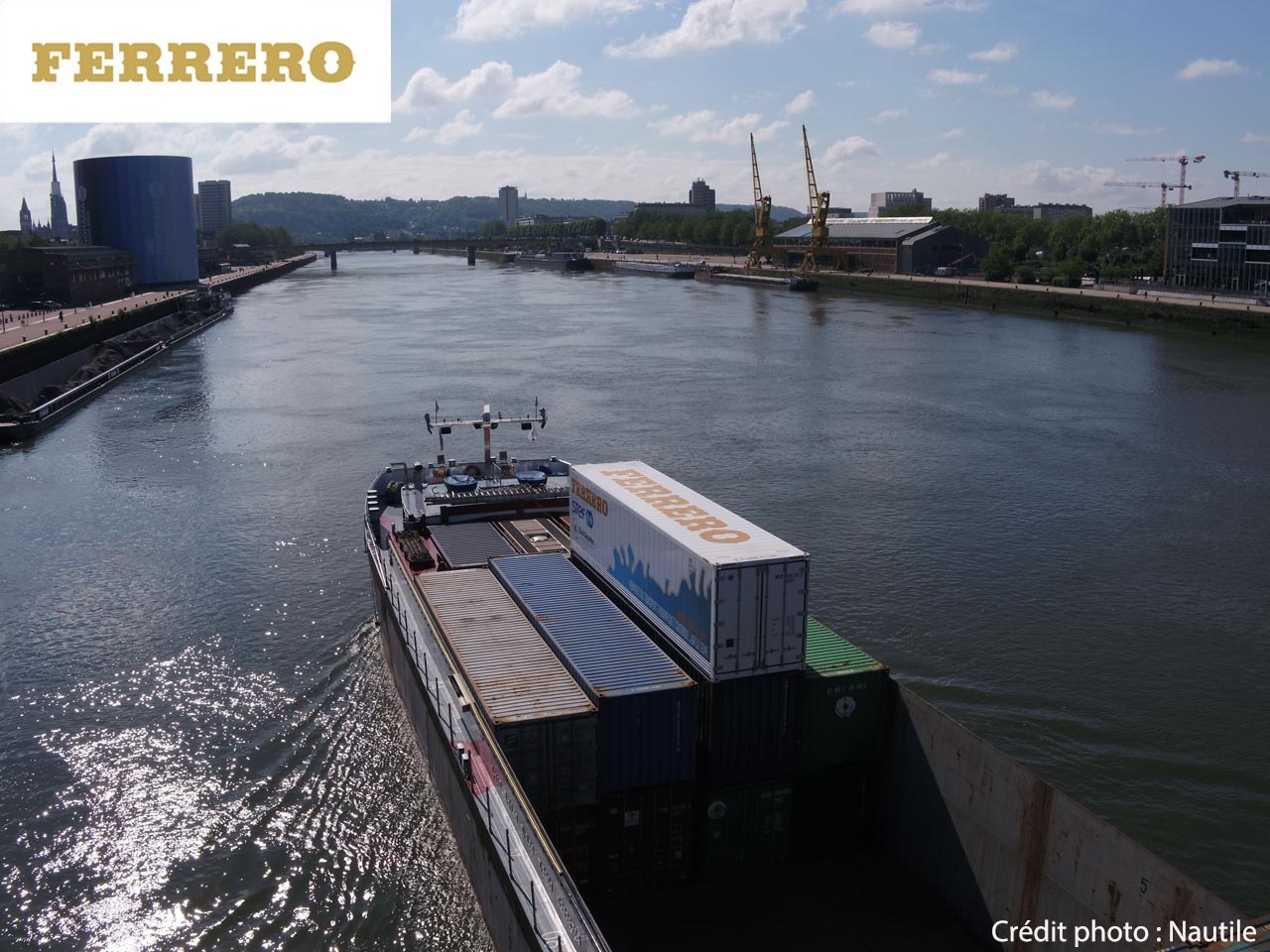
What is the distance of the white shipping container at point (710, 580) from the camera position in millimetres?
11398

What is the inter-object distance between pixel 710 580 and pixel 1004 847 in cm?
395

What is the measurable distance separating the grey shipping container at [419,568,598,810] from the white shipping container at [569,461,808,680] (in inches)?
55.3

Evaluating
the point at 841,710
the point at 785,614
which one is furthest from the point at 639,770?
the point at 841,710

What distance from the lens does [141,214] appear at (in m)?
87.2

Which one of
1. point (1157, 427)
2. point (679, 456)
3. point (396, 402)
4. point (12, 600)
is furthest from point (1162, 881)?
point (396, 402)

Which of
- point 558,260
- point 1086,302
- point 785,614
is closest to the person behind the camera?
point 785,614

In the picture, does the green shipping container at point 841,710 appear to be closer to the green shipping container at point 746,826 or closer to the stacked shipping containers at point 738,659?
the stacked shipping containers at point 738,659

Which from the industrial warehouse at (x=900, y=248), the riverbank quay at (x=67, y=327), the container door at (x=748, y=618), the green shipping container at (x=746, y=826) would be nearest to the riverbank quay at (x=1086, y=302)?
the industrial warehouse at (x=900, y=248)

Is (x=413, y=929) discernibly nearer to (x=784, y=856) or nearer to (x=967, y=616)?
(x=784, y=856)

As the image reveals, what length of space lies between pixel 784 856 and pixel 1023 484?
17.5m

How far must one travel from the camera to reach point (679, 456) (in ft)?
100

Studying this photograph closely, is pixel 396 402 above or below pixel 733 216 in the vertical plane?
below

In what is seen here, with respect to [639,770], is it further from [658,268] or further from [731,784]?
[658,268]

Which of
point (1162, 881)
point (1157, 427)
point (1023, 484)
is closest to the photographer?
point (1162, 881)
